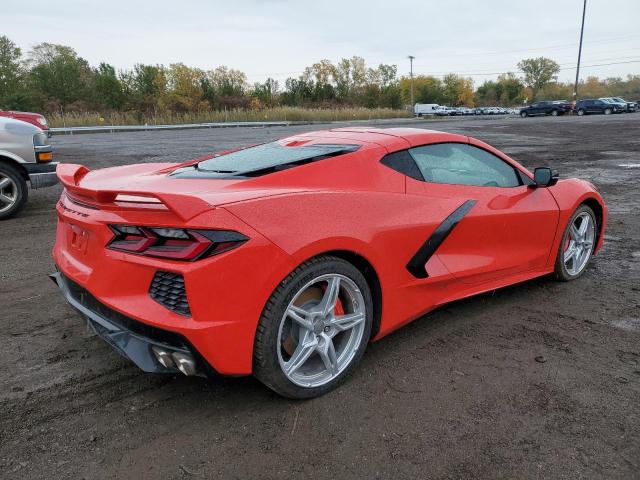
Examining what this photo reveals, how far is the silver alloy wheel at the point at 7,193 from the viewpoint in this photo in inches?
270

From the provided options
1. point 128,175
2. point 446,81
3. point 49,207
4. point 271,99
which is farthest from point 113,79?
point 446,81

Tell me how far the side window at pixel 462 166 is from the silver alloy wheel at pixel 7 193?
609 cm

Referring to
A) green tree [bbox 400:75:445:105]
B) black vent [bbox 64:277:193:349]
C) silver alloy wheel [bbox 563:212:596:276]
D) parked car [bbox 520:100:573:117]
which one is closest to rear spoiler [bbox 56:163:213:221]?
black vent [bbox 64:277:193:349]

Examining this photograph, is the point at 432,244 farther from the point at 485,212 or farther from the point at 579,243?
the point at 579,243

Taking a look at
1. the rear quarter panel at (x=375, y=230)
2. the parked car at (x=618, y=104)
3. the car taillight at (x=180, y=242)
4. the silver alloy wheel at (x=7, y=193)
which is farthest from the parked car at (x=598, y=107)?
the car taillight at (x=180, y=242)

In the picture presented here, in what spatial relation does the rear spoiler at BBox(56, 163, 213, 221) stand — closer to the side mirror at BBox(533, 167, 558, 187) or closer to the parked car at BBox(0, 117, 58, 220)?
the side mirror at BBox(533, 167, 558, 187)

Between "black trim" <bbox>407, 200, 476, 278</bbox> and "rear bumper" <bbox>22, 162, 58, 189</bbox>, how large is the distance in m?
5.76

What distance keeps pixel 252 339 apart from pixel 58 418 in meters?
1.08

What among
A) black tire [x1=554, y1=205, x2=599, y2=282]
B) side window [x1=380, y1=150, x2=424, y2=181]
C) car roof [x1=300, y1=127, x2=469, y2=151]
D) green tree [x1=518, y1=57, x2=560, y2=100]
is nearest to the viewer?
side window [x1=380, y1=150, x2=424, y2=181]

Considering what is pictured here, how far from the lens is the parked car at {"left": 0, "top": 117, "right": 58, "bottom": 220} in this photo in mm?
6781

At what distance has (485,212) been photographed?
341 centimetres

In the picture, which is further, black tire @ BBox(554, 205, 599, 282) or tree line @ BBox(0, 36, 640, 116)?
tree line @ BBox(0, 36, 640, 116)

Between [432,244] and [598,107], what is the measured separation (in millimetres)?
53969

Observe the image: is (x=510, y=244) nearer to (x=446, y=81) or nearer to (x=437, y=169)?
(x=437, y=169)
